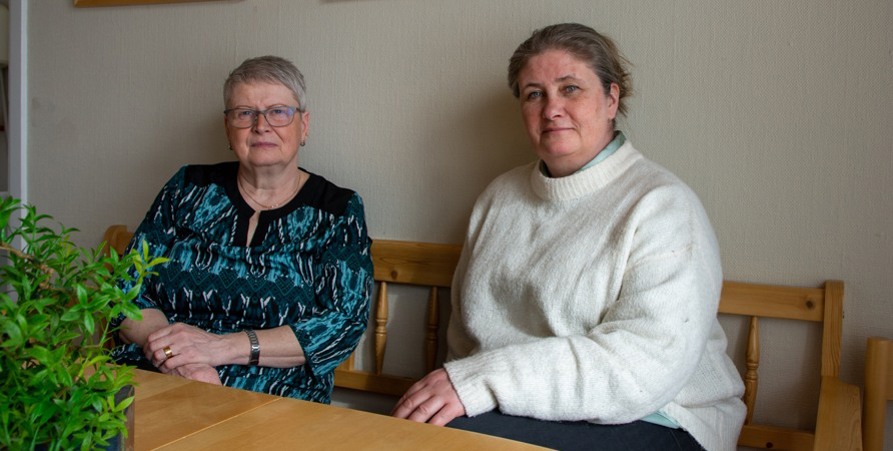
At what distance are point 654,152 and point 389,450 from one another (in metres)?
1.11

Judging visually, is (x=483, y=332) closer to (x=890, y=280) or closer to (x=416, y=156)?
(x=416, y=156)

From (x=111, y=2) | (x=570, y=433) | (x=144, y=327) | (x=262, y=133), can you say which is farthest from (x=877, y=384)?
(x=111, y=2)

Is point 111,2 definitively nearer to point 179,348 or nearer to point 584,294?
point 179,348

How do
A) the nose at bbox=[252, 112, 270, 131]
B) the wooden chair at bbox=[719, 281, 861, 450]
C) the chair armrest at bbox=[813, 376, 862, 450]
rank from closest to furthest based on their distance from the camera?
1. the chair armrest at bbox=[813, 376, 862, 450]
2. the wooden chair at bbox=[719, 281, 861, 450]
3. the nose at bbox=[252, 112, 270, 131]

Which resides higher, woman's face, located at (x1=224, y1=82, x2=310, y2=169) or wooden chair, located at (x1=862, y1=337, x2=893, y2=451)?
woman's face, located at (x1=224, y1=82, x2=310, y2=169)

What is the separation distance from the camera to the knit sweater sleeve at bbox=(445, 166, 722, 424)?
1.50m

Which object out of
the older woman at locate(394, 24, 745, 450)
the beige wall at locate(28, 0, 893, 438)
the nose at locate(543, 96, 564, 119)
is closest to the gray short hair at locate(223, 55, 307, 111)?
the beige wall at locate(28, 0, 893, 438)

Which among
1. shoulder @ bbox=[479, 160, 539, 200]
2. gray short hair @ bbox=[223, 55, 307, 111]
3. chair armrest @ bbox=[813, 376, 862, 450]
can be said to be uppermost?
gray short hair @ bbox=[223, 55, 307, 111]

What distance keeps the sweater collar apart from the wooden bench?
1.16ft

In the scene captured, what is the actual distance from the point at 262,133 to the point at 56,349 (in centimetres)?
137

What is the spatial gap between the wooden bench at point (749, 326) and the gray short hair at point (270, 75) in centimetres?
44

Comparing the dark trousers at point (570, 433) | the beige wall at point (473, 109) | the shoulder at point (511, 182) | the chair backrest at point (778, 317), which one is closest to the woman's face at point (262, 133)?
the beige wall at point (473, 109)

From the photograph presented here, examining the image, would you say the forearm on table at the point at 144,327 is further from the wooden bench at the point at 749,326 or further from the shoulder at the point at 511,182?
the shoulder at the point at 511,182

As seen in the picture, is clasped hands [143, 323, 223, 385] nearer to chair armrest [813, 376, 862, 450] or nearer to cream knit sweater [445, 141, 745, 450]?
cream knit sweater [445, 141, 745, 450]
